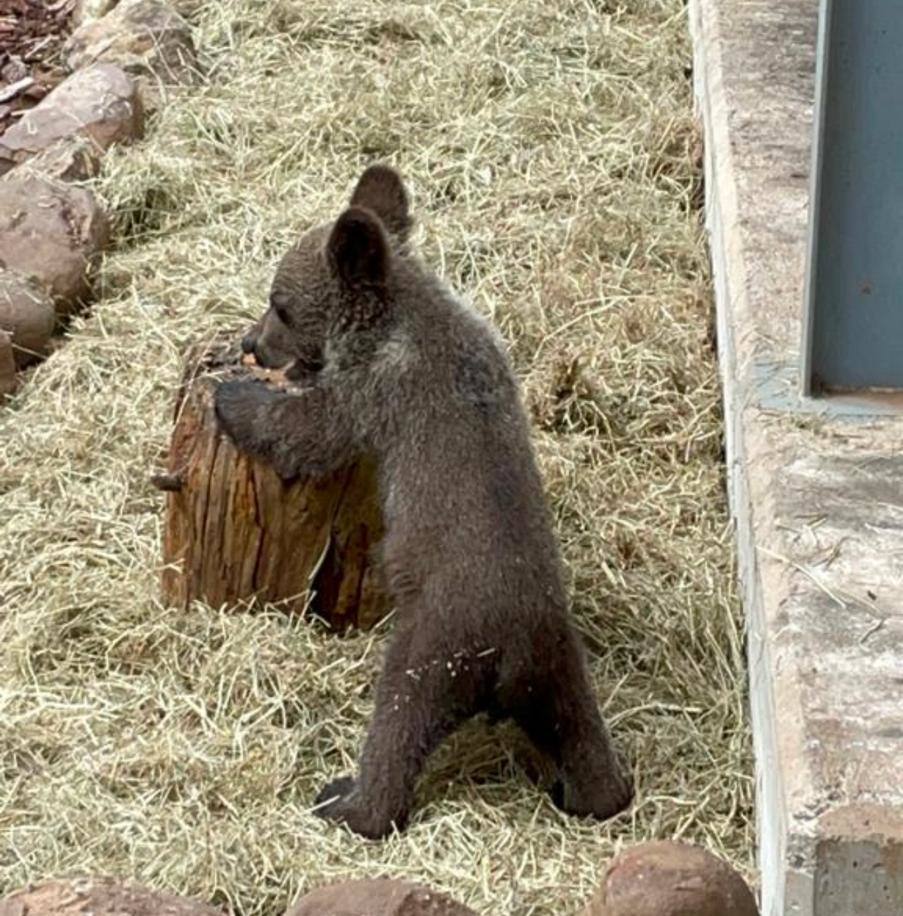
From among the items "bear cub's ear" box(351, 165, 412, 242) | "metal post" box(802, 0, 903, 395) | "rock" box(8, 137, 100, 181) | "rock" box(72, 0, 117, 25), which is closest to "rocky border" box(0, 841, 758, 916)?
"metal post" box(802, 0, 903, 395)

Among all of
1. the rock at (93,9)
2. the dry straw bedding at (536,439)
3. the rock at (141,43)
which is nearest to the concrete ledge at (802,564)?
the dry straw bedding at (536,439)

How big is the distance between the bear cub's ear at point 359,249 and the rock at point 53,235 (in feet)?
7.93

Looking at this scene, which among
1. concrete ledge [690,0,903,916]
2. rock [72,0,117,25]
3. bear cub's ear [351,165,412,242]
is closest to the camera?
concrete ledge [690,0,903,916]

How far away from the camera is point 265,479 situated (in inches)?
199

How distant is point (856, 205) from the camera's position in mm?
4910

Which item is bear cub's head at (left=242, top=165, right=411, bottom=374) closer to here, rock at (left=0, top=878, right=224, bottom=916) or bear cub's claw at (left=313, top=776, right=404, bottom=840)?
bear cub's claw at (left=313, top=776, right=404, bottom=840)

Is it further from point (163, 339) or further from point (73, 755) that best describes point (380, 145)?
point (73, 755)

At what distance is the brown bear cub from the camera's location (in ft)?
15.0

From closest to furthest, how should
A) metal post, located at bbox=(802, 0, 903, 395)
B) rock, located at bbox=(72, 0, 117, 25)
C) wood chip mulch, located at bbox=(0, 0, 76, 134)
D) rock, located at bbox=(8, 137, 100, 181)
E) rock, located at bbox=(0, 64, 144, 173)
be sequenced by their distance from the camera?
metal post, located at bbox=(802, 0, 903, 395) < rock, located at bbox=(8, 137, 100, 181) < rock, located at bbox=(0, 64, 144, 173) < wood chip mulch, located at bbox=(0, 0, 76, 134) < rock, located at bbox=(72, 0, 117, 25)

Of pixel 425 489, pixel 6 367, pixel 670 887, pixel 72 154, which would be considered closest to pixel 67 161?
pixel 72 154

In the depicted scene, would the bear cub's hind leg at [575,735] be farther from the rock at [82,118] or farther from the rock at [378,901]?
the rock at [82,118]

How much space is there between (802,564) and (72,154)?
455 cm

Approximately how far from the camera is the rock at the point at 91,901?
3.66 metres

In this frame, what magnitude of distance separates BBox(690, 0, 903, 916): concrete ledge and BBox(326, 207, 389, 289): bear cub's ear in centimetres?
99
